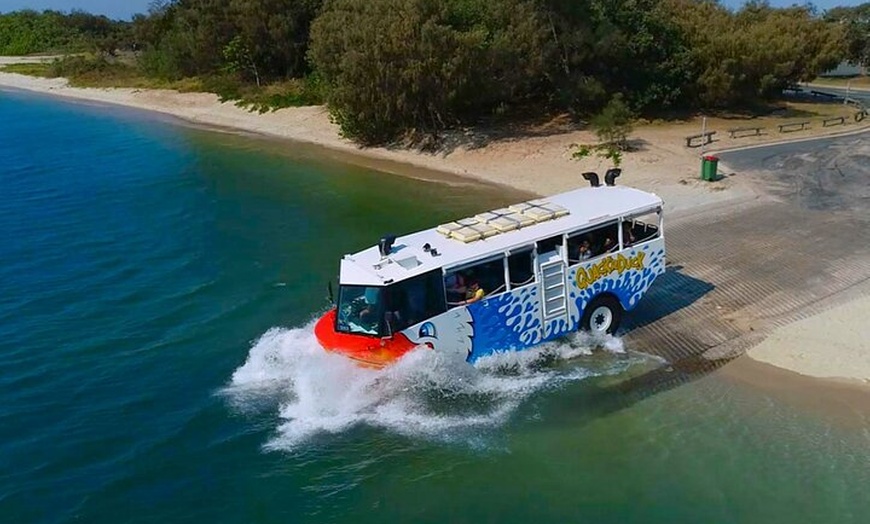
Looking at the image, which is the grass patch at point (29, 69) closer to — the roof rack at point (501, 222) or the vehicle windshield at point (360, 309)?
the roof rack at point (501, 222)

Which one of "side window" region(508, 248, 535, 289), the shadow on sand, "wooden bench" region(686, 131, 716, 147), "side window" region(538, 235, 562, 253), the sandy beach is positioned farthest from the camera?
"wooden bench" region(686, 131, 716, 147)

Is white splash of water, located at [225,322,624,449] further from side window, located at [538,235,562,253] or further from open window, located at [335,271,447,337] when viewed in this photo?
side window, located at [538,235,562,253]

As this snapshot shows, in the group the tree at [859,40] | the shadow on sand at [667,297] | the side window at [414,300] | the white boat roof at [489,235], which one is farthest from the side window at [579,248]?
the tree at [859,40]

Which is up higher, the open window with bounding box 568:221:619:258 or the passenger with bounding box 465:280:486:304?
the open window with bounding box 568:221:619:258

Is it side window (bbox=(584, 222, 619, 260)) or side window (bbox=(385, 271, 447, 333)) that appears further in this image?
side window (bbox=(584, 222, 619, 260))

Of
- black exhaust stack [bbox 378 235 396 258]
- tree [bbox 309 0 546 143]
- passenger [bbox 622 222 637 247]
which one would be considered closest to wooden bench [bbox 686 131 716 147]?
tree [bbox 309 0 546 143]

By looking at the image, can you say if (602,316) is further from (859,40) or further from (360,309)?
(859,40)
